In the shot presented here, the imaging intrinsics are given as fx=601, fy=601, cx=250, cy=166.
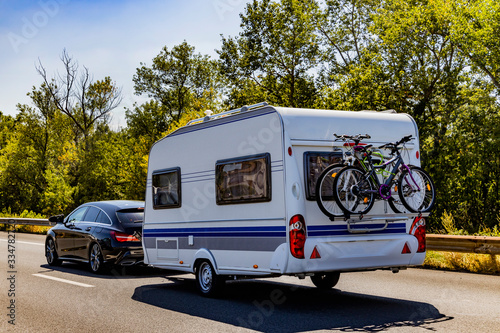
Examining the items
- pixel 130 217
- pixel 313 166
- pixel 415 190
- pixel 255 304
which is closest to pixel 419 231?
pixel 415 190

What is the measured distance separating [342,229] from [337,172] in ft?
2.59

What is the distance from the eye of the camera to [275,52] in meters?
39.0

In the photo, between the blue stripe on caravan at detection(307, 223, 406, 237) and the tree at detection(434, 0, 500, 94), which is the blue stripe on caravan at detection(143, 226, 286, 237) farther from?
the tree at detection(434, 0, 500, 94)

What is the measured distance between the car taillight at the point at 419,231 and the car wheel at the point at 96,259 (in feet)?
22.3

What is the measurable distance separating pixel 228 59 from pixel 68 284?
1195 inches

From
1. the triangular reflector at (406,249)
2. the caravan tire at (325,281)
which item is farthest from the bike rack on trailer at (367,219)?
the caravan tire at (325,281)

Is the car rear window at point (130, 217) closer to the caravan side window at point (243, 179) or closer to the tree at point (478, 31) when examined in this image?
the caravan side window at point (243, 179)

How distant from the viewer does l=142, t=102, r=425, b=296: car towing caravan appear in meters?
7.98

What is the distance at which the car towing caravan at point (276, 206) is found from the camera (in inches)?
314

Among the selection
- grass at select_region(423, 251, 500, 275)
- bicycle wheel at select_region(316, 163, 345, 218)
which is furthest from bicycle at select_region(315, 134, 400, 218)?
grass at select_region(423, 251, 500, 275)

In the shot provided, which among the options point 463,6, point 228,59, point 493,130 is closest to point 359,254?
point 493,130

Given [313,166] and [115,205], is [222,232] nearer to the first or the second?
[313,166]

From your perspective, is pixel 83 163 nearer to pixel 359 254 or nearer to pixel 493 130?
pixel 493 130

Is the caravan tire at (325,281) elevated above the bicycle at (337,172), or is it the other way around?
the bicycle at (337,172)
